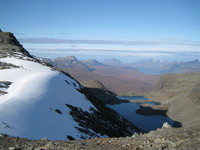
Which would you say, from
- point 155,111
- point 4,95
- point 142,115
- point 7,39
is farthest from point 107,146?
point 155,111

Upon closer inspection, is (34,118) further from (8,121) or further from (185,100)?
(185,100)

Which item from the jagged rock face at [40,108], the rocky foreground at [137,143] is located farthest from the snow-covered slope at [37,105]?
the rocky foreground at [137,143]

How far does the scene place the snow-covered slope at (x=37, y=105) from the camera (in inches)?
1062

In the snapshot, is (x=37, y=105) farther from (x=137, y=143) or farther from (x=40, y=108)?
(x=137, y=143)

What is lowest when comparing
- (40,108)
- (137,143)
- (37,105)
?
(40,108)

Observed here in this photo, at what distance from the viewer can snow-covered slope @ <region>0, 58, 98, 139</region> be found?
27.0m

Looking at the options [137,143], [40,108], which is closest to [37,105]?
[40,108]

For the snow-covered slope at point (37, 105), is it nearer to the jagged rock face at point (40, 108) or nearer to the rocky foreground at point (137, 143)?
the jagged rock face at point (40, 108)

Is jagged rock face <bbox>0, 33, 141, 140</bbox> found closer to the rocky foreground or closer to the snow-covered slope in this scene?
the snow-covered slope

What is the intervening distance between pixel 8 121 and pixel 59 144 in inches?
458

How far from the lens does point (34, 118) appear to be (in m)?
31.0

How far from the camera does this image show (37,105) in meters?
36.2

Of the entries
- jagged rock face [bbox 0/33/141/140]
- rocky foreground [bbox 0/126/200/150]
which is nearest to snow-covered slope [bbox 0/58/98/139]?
jagged rock face [bbox 0/33/141/140]

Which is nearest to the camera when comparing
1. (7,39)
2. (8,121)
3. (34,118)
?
(8,121)
